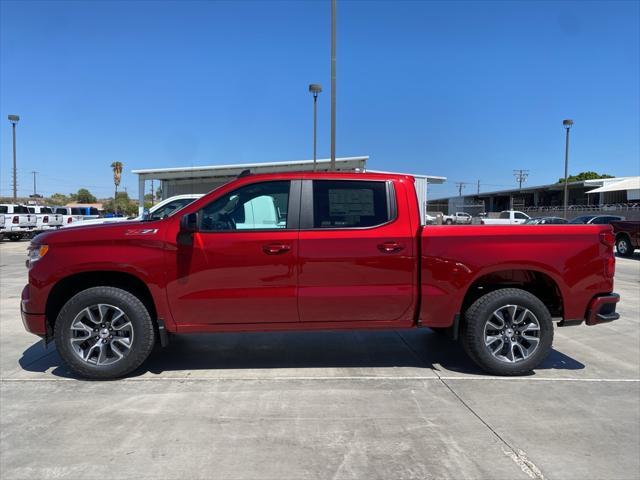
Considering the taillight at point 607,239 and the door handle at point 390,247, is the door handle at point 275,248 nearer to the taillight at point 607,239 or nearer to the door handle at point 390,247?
the door handle at point 390,247

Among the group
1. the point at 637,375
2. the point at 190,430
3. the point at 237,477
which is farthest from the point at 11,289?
the point at 637,375

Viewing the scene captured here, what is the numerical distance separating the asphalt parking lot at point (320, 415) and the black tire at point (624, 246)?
48.0 ft

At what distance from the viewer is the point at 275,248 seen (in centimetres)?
470

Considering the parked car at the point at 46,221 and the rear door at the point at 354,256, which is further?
the parked car at the point at 46,221

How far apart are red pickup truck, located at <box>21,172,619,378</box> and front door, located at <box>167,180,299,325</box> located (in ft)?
0.03

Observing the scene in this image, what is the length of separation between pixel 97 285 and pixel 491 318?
395cm

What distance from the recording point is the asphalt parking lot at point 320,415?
132 inches

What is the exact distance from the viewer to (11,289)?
10.6 m

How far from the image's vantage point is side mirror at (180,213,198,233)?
Result: 4.58 metres

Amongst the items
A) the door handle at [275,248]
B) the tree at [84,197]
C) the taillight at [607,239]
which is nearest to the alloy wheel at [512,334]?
the taillight at [607,239]

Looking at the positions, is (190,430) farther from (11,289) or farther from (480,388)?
(11,289)

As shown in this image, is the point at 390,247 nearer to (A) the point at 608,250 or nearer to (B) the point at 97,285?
(A) the point at 608,250

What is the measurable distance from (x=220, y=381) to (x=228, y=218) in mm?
1590

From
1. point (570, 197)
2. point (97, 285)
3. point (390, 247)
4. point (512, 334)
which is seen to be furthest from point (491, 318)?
point (570, 197)
